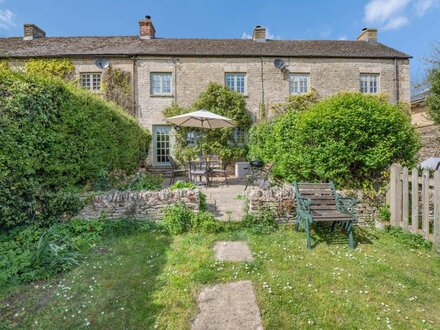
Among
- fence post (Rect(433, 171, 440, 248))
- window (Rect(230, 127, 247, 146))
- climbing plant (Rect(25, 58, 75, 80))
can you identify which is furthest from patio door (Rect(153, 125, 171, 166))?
fence post (Rect(433, 171, 440, 248))

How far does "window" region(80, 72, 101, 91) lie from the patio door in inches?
161

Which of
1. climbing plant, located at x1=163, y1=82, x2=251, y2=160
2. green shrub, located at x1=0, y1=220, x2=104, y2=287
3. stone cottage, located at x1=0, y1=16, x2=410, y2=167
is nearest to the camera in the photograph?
green shrub, located at x1=0, y1=220, x2=104, y2=287

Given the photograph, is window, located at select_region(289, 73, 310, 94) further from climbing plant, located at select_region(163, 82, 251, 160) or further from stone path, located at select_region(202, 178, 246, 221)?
stone path, located at select_region(202, 178, 246, 221)

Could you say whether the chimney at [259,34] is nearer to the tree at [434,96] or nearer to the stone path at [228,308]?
the tree at [434,96]

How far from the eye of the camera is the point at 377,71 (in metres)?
14.5

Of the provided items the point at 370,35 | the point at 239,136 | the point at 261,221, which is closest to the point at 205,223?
Answer: the point at 261,221

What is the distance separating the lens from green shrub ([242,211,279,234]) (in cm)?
485

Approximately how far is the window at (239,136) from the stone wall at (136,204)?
9.37 meters

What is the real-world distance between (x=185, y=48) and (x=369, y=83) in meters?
11.2

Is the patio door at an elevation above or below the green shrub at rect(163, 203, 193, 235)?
above

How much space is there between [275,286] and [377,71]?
16.0 m

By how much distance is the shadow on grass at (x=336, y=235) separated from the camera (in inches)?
174

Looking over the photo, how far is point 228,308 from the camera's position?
2637 millimetres

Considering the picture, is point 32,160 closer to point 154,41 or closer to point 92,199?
point 92,199
